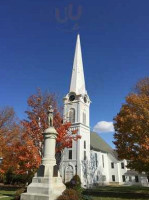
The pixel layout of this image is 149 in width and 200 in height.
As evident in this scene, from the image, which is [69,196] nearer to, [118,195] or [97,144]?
[118,195]

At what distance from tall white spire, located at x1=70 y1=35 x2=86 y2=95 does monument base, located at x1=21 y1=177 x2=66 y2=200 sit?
3364 cm

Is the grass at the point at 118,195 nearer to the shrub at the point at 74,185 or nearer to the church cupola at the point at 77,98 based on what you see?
the shrub at the point at 74,185

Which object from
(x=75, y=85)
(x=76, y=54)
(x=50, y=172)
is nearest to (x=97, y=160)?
(x=75, y=85)

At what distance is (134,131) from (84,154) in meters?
25.1

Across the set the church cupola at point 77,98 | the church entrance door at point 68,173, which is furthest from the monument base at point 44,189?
the church cupola at point 77,98

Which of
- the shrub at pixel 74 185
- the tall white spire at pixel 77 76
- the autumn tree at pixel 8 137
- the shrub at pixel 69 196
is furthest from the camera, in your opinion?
the tall white spire at pixel 77 76

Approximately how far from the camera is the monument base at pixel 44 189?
1169cm

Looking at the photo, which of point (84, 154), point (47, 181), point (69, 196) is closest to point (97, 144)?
point (84, 154)

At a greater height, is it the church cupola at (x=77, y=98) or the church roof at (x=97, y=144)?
the church cupola at (x=77, y=98)

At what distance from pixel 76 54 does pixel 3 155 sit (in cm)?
3180

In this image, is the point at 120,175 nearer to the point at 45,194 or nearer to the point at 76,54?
the point at 76,54

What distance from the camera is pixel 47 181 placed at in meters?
12.4

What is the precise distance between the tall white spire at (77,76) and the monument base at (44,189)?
3364 centimetres

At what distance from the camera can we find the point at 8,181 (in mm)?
38312
